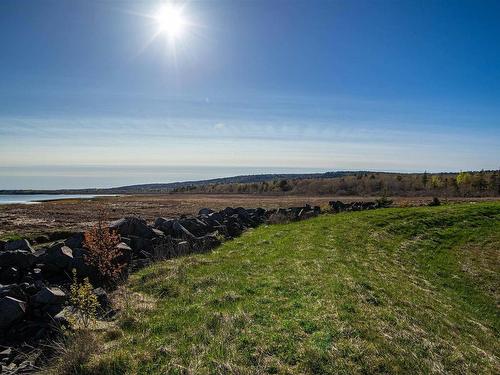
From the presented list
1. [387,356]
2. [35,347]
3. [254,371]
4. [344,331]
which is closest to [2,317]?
[35,347]

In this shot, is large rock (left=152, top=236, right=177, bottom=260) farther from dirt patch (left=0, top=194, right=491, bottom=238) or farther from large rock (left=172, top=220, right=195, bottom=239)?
dirt patch (left=0, top=194, right=491, bottom=238)

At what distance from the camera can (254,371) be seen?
20.8ft

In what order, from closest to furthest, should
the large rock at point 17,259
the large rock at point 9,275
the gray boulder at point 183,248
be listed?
the large rock at point 9,275 < the large rock at point 17,259 < the gray boulder at point 183,248

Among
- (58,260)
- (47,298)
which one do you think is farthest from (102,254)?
(47,298)

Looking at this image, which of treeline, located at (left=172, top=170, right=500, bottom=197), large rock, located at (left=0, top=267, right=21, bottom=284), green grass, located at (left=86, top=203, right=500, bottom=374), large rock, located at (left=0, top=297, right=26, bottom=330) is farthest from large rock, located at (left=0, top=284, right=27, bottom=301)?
treeline, located at (left=172, top=170, right=500, bottom=197)

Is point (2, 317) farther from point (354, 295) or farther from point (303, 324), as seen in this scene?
point (354, 295)

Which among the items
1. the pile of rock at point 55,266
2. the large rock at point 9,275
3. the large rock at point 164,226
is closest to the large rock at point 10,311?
the pile of rock at point 55,266

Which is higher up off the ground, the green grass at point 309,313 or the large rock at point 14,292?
the large rock at point 14,292

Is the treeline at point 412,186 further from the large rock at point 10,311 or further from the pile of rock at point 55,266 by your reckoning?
the large rock at point 10,311

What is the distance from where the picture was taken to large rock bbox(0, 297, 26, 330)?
8.42m

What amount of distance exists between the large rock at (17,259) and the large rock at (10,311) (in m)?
4.05

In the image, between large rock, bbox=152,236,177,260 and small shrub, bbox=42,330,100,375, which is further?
large rock, bbox=152,236,177,260

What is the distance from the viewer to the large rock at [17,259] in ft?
40.3

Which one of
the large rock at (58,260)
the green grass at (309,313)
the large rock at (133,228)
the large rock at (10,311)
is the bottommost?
the green grass at (309,313)
